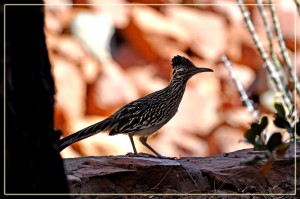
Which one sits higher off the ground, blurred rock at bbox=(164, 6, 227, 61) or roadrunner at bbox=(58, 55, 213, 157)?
blurred rock at bbox=(164, 6, 227, 61)

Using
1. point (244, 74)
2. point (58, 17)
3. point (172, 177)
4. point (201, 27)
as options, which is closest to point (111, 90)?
point (58, 17)

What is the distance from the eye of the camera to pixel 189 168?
4.32 m

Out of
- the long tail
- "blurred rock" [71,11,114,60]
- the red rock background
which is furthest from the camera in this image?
"blurred rock" [71,11,114,60]

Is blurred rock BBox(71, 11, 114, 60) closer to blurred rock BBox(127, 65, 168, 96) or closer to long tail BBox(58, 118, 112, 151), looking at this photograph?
blurred rock BBox(127, 65, 168, 96)

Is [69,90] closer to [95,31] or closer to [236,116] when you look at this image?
[95,31]

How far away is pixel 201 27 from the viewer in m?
14.4

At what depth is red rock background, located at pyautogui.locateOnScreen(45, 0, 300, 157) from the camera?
1359 cm

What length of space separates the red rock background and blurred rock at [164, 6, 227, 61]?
2 cm

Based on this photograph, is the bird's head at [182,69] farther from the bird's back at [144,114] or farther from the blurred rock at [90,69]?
the blurred rock at [90,69]

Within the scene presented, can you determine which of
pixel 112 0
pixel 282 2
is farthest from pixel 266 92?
pixel 112 0

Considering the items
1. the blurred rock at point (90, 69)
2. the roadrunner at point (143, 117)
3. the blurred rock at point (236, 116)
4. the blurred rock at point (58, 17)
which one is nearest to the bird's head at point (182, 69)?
the roadrunner at point (143, 117)

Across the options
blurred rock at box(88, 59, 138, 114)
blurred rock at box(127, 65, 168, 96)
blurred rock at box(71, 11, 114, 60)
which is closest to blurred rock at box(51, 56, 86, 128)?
blurred rock at box(88, 59, 138, 114)

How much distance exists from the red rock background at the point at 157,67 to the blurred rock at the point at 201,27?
2 centimetres

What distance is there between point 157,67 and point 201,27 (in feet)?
3.75
